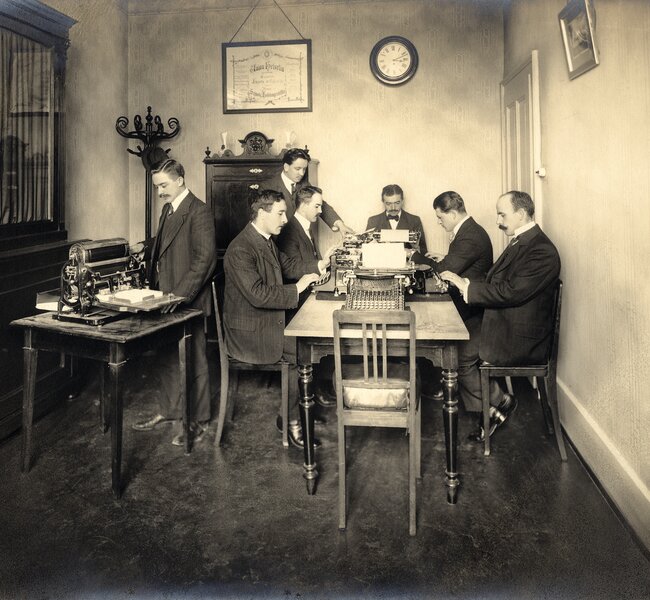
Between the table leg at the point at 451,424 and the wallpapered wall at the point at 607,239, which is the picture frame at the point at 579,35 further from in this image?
the table leg at the point at 451,424

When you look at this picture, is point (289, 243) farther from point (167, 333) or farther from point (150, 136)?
point (150, 136)

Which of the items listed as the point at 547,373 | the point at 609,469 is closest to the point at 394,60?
the point at 547,373

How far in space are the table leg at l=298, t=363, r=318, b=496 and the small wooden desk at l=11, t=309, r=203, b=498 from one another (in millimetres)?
716

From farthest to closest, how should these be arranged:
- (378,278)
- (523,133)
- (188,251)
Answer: (523,133)
(188,251)
(378,278)

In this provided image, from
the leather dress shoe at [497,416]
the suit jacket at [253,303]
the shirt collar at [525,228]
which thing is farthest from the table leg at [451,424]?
the shirt collar at [525,228]

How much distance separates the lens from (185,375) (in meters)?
3.10

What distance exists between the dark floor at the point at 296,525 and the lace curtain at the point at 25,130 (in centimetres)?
140

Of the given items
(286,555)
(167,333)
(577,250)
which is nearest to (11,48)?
(167,333)

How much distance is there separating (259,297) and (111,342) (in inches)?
35.3

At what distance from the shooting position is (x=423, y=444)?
3270 mm

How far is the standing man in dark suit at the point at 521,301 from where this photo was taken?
3102mm

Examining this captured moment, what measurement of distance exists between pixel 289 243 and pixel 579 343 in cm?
211

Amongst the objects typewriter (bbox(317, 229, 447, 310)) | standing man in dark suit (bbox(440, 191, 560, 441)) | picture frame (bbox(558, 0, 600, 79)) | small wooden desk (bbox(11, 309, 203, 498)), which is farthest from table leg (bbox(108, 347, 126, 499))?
picture frame (bbox(558, 0, 600, 79))

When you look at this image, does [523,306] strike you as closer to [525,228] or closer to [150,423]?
[525,228]
